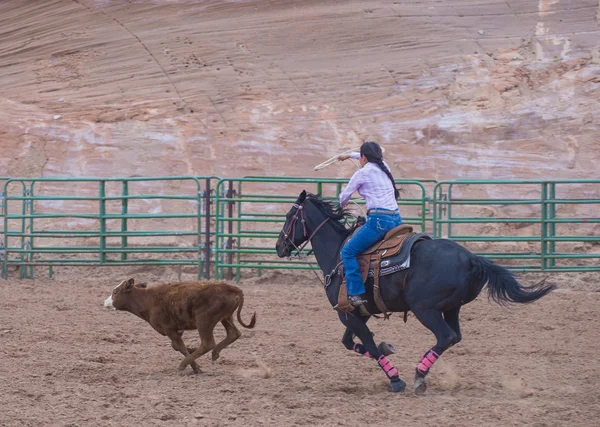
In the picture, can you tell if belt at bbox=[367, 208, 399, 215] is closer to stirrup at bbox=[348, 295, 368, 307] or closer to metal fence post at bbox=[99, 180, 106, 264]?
stirrup at bbox=[348, 295, 368, 307]

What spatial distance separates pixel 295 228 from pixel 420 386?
186 cm

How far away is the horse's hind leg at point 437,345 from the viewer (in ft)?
21.4

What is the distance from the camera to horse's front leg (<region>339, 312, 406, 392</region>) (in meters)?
6.66

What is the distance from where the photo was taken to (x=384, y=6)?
21281 mm

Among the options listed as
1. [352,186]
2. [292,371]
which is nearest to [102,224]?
[292,371]

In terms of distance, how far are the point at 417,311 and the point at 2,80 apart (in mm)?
16693

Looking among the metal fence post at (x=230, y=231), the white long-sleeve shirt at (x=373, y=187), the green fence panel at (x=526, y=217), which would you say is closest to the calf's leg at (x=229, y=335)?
the white long-sleeve shirt at (x=373, y=187)

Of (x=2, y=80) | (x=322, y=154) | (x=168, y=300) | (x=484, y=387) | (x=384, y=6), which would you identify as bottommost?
(x=484, y=387)

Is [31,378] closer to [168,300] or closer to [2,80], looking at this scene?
[168,300]

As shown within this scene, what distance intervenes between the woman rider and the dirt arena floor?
3.42 ft

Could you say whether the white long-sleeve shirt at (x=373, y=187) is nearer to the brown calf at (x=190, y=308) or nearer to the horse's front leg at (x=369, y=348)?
the horse's front leg at (x=369, y=348)

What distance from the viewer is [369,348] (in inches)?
270

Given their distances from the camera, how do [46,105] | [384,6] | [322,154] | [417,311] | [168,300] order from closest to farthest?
[417,311] → [168,300] → [322,154] → [46,105] → [384,6]

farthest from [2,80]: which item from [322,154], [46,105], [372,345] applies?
[372,345]
